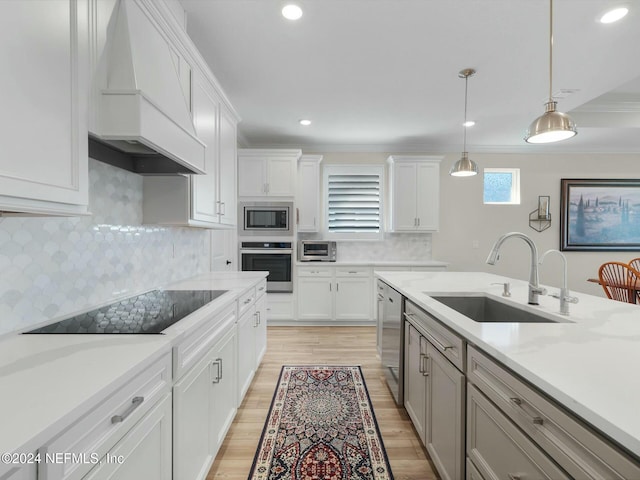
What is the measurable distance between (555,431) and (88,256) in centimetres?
192

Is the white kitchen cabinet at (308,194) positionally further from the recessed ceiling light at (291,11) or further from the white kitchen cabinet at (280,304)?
the recessed ceiling light at (291,11)

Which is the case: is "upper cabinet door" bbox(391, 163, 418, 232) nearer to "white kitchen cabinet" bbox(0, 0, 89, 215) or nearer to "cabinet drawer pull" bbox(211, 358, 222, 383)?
"cabinet drawer pull" bbox(211, 358, 222, 383)

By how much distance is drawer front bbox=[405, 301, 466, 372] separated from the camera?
1270 mm

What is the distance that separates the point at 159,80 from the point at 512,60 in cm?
265

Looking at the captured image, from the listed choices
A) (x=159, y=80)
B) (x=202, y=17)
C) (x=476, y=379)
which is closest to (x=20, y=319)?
(x=159, y=80)

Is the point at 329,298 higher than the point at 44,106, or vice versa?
the point at 44,106

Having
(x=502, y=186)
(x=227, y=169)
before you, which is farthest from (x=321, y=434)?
(x=502, y=186)

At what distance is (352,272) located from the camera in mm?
4277

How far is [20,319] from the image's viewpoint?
3.71 feet

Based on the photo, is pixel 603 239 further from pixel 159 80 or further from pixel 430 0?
pixel 159 80

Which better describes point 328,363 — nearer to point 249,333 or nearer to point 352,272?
point 249,333

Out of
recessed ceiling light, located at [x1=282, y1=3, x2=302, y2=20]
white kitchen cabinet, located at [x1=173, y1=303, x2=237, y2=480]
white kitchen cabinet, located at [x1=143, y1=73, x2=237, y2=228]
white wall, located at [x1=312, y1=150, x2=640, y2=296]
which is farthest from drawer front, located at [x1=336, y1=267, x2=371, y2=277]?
recessed ceiling light, located at [x1=282, y1=3, x2=302, y2=20]

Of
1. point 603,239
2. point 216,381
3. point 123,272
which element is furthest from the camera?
point 603,239

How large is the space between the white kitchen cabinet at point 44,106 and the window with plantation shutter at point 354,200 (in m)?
3.85
